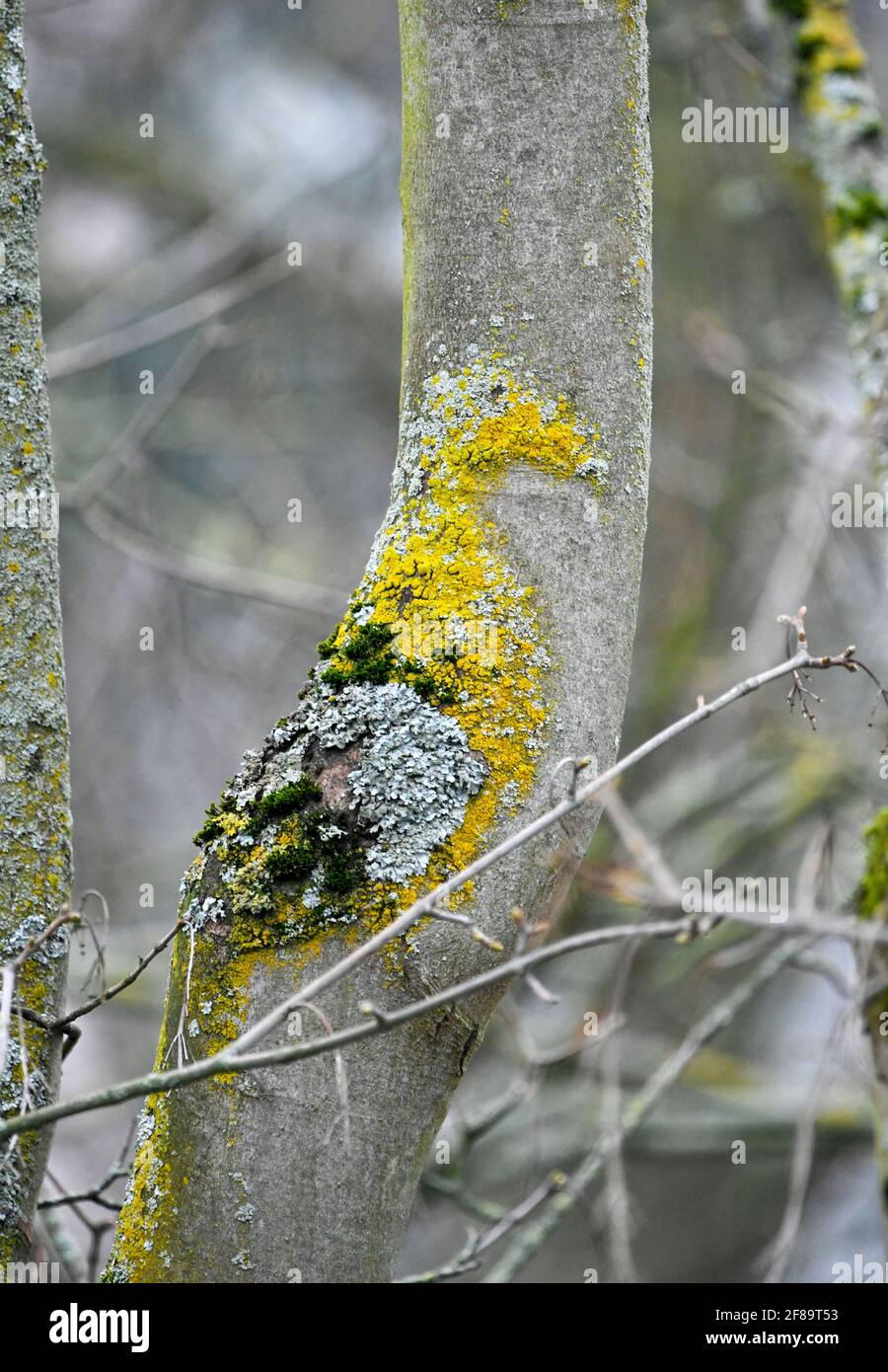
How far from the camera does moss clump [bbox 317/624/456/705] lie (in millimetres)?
1453

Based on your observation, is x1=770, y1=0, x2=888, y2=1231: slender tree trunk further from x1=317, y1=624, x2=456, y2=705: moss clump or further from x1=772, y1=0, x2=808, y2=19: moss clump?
x1=317, y1=624, x2=456, y2=705: moss clump

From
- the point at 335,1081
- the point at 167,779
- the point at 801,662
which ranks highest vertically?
the point at 167,779

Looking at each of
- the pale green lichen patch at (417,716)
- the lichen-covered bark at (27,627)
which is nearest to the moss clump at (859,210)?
the pale green lichen patch at (417,716)

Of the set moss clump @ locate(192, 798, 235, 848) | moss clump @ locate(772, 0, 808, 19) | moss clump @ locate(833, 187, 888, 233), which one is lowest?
moss clump @ locate(192, 798, 235, 848)

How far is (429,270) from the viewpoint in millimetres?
1538

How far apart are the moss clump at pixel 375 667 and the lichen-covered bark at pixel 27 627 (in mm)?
472

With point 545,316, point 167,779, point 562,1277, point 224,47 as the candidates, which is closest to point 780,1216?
point 562,1277

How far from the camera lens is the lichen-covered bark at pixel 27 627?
166 centimetres

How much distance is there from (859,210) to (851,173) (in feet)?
0.52

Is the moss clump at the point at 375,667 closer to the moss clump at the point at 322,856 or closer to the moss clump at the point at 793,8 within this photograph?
the moss clump at the point at 322,856

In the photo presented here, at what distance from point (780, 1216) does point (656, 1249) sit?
2.38 ft

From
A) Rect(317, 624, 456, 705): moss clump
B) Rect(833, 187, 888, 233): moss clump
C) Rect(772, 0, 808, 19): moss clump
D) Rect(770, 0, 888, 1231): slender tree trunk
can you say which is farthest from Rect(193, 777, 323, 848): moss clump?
Rect(772, 0, 808, 19): moss clump

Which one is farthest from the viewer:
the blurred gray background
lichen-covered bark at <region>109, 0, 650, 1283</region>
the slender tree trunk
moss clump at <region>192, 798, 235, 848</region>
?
the blurred gray background
